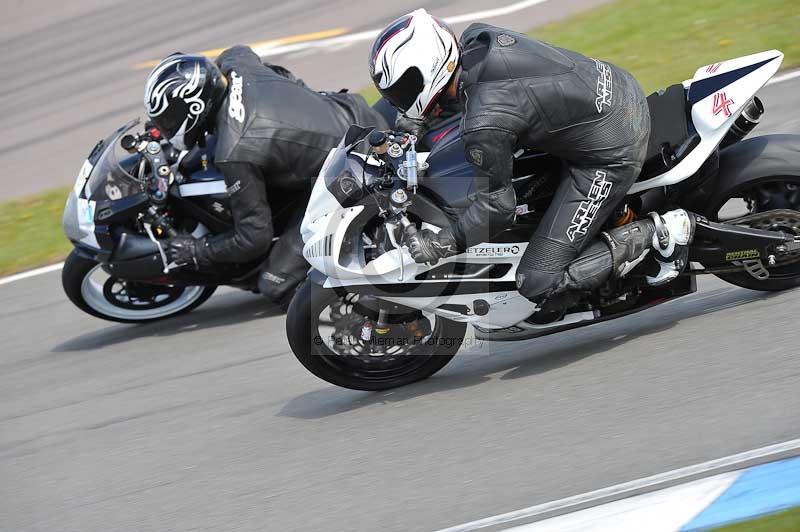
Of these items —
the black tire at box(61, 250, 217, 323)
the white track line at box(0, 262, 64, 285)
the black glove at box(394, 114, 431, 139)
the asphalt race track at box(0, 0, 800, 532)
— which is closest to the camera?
the asphalt race track at box(0, 0, 800, 532)

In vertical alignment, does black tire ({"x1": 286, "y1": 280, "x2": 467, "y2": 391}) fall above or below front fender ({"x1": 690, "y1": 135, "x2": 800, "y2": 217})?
below

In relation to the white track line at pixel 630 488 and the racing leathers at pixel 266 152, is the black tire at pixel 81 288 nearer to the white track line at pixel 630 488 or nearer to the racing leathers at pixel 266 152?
the racing leathers at pixel 266 152

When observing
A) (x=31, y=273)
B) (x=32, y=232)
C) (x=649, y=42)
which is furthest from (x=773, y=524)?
(x=649, y=42)

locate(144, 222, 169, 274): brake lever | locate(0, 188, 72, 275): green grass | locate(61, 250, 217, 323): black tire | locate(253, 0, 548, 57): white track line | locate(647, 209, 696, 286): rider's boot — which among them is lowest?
locate(0, 188, 72, 275): green grass

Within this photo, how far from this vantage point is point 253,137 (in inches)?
249

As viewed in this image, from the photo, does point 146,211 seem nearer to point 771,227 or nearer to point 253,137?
point 253,137

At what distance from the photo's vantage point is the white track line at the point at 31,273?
325 inches

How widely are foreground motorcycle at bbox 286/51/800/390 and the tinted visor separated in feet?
0.66

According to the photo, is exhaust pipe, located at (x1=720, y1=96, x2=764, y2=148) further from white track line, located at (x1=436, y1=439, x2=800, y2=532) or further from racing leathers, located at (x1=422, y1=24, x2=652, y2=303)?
white track line, located at (x1=436, y1=439, x2=800, y2=532)

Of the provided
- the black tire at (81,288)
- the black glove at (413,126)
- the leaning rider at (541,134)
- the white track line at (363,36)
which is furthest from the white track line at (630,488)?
the white track line at (363,36)

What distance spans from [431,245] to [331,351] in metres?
0.84

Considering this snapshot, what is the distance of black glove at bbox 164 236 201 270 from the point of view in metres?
6.61

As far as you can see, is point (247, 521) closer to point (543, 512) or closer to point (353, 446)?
point (353, 446)

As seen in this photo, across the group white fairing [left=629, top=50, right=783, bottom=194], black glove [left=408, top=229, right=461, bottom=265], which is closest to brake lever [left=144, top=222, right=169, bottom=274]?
black glove [left=408, top=229, right=461, bottom=265]
